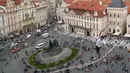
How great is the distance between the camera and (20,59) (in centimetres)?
7769

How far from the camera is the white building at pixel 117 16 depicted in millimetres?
93750

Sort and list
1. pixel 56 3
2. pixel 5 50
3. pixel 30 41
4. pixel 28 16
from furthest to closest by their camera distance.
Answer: pixel 56 3 < pixel 28 16 < pixel 30 41 < pixel 5 50

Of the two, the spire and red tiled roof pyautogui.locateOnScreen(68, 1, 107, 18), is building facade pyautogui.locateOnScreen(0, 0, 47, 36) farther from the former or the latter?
the spire

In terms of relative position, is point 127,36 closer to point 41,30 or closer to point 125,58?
point 125,58

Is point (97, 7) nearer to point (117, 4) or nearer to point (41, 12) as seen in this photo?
point (117, 4)

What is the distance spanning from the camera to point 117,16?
313ft

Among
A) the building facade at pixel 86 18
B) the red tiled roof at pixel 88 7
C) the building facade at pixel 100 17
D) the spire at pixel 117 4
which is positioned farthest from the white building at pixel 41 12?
the spire at pixel 117 4

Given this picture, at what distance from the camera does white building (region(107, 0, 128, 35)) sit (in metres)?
93.8

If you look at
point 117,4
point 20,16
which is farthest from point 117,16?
point 20,16

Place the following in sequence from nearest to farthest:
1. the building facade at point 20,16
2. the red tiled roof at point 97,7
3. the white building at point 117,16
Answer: the white building at point 117,16 → the red tiled roof at point 97,7 → the building facade at point 20,16

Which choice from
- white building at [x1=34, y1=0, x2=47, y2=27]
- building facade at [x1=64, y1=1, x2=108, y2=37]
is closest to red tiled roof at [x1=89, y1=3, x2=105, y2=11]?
building facade at [x1=64, y1=1, x2=108, y2=37]

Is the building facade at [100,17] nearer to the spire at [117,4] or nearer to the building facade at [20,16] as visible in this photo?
the spire at [117,4]

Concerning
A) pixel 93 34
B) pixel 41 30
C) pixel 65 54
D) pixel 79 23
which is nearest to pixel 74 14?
pixel 79 23

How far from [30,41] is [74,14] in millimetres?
23387
